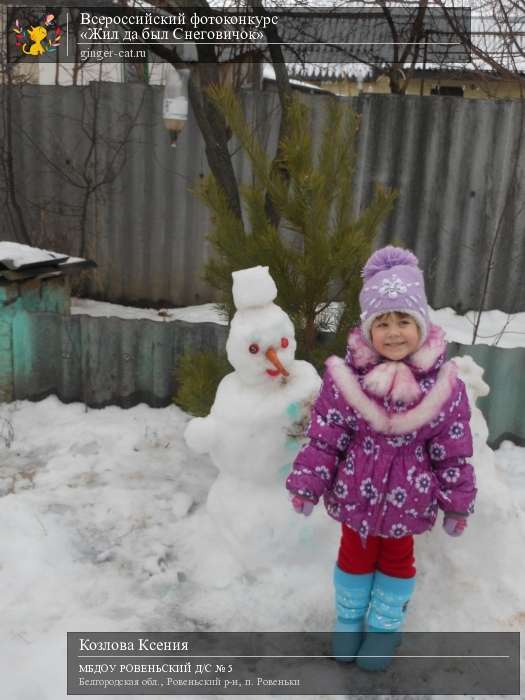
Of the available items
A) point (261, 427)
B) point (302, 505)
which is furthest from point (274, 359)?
point (302, 505)

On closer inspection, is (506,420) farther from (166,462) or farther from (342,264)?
(166,462)

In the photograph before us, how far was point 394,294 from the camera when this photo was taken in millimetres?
2051

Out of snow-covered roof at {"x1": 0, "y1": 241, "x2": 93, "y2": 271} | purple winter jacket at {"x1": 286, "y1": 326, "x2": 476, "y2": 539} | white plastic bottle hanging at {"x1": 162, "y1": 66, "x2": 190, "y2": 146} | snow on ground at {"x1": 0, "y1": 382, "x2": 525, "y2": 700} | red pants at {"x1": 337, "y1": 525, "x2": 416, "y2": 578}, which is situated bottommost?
snow on ground at {"x1": 0, "y1": 382, "x2": 525, "y2": 700}

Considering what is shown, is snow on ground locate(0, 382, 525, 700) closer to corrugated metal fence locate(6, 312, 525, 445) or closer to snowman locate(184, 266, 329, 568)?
snowman locate(184, 266, 329, 568)

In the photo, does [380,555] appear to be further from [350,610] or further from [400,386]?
[400,386]

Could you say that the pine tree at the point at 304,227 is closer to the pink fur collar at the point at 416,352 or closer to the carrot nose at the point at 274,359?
the carrot nose at the point at 274,359

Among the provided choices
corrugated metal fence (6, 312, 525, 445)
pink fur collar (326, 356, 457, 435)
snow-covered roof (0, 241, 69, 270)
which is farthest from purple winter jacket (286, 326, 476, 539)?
snow-covered roof (0, 241, 69, 270)

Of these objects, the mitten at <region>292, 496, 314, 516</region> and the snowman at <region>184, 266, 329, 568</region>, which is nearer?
the mitten at <region>292, 496, 314, 516</region>

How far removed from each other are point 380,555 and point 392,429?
0.50 meters

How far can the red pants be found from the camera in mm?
2240

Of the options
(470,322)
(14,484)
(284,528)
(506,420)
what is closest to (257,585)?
(284,528)

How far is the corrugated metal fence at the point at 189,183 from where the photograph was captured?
17.9 ft

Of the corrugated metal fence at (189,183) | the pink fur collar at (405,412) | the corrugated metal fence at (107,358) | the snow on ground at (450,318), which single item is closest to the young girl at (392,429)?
the pink fur collar at (405,412)

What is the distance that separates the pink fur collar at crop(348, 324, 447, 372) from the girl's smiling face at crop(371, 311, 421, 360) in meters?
0.03
